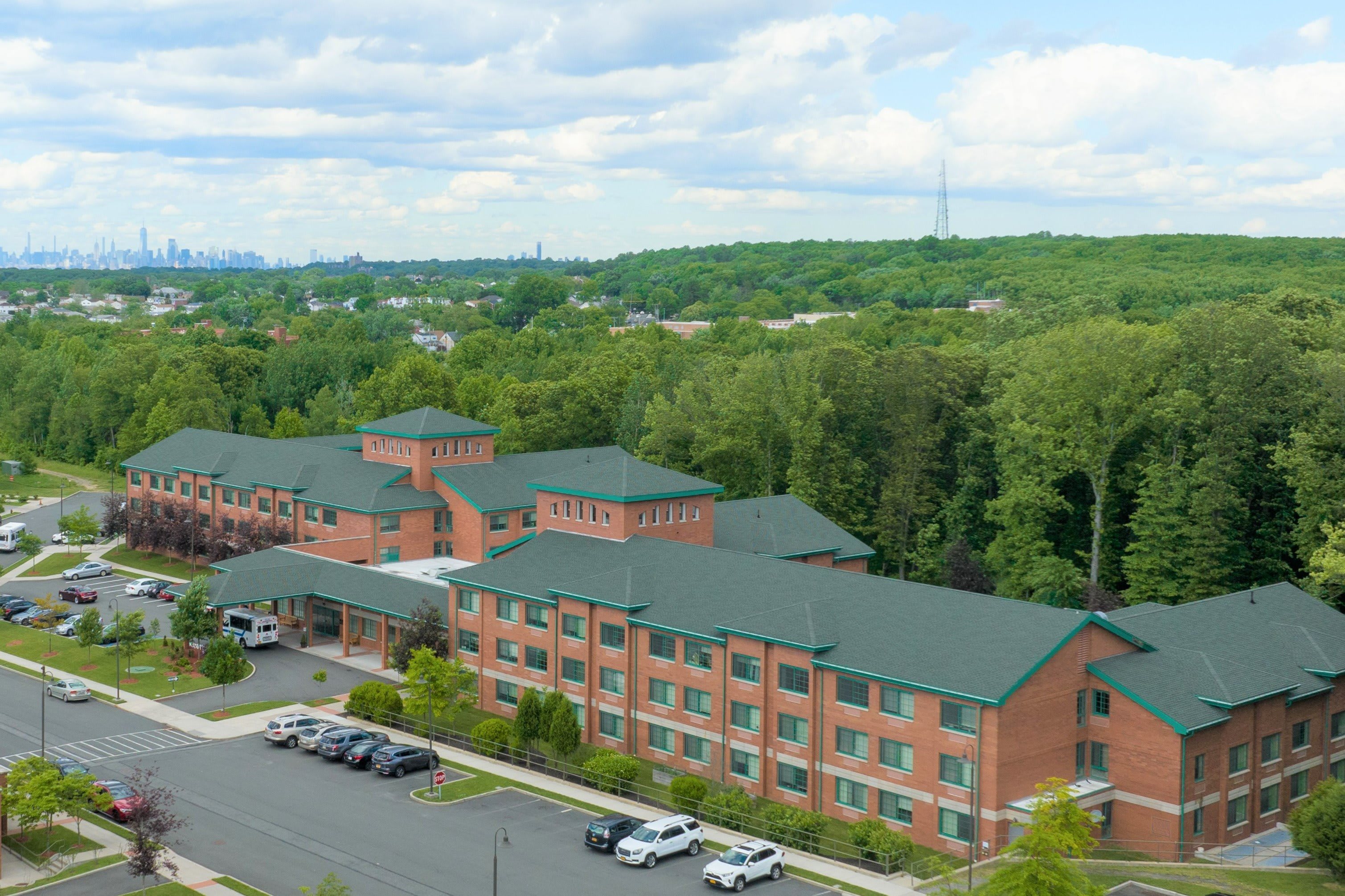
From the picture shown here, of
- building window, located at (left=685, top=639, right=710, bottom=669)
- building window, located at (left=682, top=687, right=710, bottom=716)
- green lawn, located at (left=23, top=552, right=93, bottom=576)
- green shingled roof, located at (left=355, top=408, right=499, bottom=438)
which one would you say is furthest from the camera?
green lawn, located at (left=23, top=552, right=93, bottom=576)

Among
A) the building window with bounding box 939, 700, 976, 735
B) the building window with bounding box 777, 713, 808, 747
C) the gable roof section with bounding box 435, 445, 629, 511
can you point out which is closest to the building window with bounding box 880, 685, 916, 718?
the building window with bounding box 939, 700, 976, 735

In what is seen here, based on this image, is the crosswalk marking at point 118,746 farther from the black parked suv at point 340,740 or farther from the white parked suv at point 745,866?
the white parked suv at point 745,866

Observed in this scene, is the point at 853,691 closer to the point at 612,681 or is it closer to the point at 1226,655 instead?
the point at 612,681

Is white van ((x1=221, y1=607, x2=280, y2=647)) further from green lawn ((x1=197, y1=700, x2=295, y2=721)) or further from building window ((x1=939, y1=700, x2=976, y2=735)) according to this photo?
building window ((x1=939, y1=700, x2=976, y2=735))

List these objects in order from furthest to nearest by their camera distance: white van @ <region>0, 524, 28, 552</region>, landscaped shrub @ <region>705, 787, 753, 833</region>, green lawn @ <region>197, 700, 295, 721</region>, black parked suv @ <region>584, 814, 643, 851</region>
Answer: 1. white van @ <region>0, 524, 28, 552</region>
2. green lawn @ <region>197, 700, 295, 721</region>
3. landscaped shrub @ <region>705, 787, 753, 833</region>
4. black parked suv @ <region>584, 814, 643, 851</region>

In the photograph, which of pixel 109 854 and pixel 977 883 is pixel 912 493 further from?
pixel 109 854

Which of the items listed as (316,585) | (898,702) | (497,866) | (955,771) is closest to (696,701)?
(898,702)
